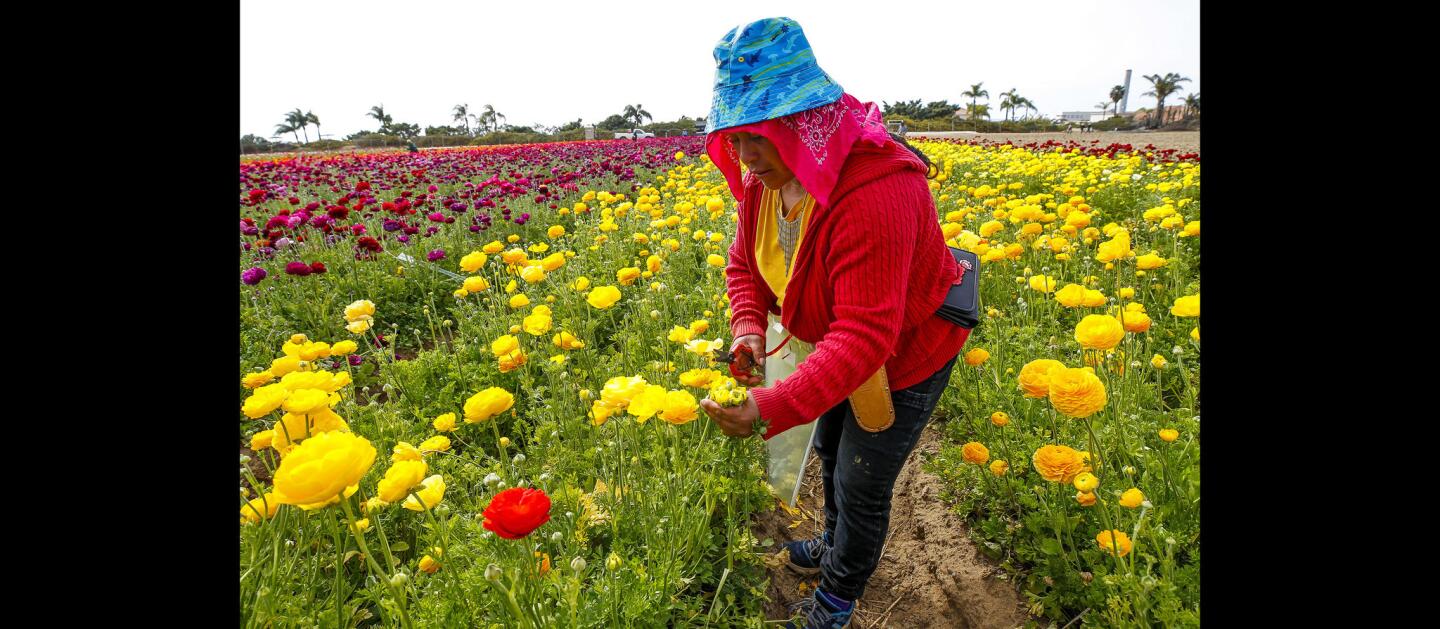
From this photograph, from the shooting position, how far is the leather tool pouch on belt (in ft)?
4.70

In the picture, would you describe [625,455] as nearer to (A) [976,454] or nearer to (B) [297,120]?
(A) [976,454]

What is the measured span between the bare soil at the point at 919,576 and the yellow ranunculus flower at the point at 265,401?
4.81ft

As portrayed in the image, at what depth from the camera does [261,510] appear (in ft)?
4.45

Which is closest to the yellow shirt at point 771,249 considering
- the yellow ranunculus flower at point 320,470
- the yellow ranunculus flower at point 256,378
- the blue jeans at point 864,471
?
the blue jeans at point 864,471

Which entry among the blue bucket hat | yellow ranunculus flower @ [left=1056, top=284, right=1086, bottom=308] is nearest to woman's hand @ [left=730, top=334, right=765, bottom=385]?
the blue bucket hat

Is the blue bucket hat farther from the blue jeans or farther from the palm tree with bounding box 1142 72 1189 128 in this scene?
the palm tree with bounding box 1142 72 1189 128

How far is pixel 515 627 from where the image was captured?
4.35 feet

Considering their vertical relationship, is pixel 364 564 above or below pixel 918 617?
above

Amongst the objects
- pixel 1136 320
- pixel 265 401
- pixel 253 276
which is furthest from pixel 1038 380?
pixel 253 276

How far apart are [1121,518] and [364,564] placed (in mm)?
2155

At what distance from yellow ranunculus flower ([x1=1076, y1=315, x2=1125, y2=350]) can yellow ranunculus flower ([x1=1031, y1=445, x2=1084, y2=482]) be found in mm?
338
